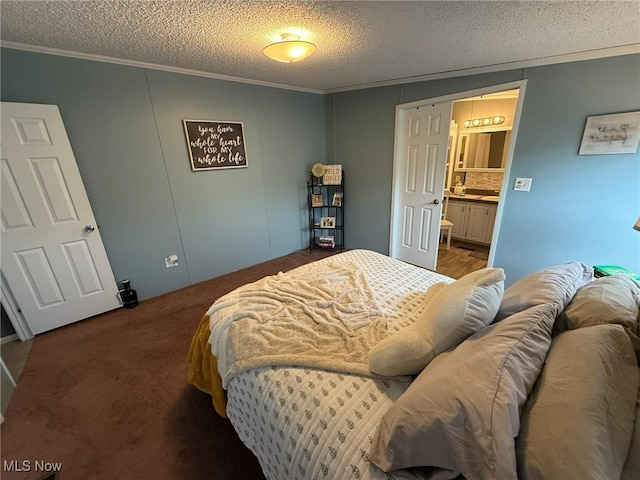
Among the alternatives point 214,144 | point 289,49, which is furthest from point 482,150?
point 214,144

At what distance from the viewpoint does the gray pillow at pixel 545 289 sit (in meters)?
1.14

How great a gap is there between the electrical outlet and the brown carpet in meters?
0.70

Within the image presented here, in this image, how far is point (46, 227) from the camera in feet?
7.42

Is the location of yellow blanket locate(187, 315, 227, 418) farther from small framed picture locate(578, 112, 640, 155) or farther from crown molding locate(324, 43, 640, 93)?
small framed picture locate(578, 112, 640, 155)

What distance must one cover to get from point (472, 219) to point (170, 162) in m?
4.46

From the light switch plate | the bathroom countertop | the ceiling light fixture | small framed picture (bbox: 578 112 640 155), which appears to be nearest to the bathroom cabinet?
the bathroom countertop

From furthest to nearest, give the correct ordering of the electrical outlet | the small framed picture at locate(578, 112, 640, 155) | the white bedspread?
the electrical outlet < the small framed picture at locate(578, 112, 640, 155) < the white bedspread

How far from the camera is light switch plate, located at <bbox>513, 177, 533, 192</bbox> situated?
259 centimetres

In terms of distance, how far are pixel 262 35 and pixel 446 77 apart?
204 cm

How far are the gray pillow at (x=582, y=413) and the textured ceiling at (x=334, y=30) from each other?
1.82m

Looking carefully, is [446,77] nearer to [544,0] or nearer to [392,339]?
[544,0]

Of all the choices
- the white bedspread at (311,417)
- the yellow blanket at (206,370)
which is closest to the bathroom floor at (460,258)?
the white bedspread at (311,417)

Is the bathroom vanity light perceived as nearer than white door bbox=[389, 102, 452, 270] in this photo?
No

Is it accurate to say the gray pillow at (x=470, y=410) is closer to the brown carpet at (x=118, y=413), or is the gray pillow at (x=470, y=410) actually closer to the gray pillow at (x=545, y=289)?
the gray pillow at (x=545, y=289)
